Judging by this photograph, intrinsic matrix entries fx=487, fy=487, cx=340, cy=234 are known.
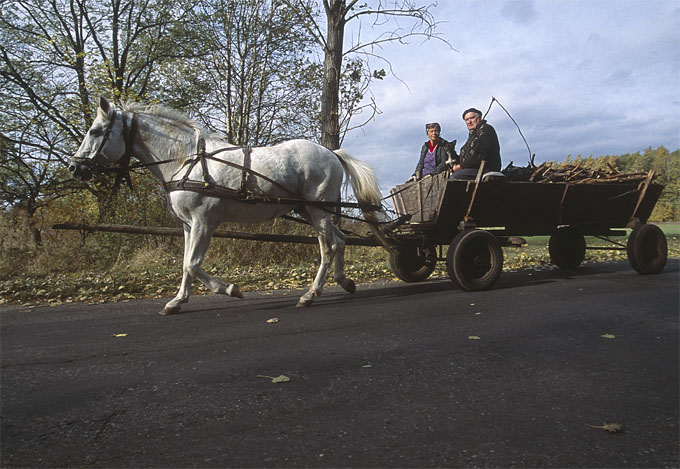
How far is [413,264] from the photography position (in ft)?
25.3

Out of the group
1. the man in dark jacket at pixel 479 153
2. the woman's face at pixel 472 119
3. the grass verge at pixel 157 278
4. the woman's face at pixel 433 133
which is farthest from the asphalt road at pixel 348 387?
the woman's face at pixel 433 133

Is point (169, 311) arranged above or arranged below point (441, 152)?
below

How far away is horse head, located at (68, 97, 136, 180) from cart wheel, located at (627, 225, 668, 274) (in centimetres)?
738

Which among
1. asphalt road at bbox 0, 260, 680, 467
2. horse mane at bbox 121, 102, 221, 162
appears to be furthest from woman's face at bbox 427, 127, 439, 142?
horse mane at bbox 121, 102, 221, 162

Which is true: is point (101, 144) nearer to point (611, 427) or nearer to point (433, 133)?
point (433, 133)

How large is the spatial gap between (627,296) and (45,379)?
5.85m

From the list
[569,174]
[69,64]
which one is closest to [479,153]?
[569,174]

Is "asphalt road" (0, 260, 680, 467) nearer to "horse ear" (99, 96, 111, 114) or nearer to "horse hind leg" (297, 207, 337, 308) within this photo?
"horse hind leg" (297, 207, 337, 308)

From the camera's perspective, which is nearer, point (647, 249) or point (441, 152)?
point (441, 152)

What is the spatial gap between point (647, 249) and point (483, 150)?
3582mm

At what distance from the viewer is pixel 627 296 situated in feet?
18.7

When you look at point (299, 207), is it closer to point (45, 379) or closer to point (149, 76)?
point (45, 379)

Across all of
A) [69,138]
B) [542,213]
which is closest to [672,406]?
[542,213]

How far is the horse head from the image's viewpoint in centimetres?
514
